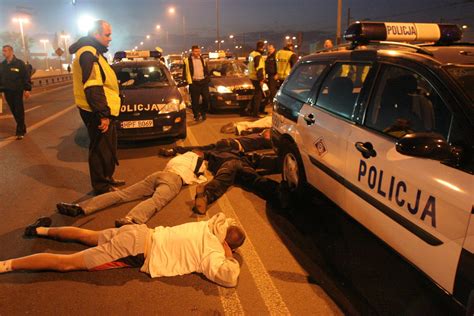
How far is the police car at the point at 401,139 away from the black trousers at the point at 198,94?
21.4ft

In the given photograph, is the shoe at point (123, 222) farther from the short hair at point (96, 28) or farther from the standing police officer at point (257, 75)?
the standing police officer at point (257, 75)

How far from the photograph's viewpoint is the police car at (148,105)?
725cm

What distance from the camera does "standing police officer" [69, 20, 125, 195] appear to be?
4.61 m

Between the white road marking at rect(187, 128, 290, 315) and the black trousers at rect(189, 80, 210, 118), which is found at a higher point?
the black trousers at rect(189, 80, 210, 118)

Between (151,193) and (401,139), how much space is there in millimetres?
3158

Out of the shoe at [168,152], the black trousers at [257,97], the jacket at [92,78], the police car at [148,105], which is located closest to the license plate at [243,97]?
the black trousers at [257,97]

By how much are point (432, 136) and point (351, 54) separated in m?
1.72

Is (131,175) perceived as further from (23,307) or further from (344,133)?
(344,133)

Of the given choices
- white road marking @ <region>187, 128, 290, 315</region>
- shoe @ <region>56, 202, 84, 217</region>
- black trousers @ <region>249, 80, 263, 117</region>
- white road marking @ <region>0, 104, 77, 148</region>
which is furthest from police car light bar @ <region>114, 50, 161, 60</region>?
white road marking @ <region>187, 128, 290, 315</region>

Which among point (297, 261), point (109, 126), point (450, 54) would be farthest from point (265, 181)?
point (450, 54)

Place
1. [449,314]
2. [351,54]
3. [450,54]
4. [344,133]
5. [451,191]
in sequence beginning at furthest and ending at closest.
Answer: [351,54] < [344,133] < [450,54] < [449,314] < [451,191]

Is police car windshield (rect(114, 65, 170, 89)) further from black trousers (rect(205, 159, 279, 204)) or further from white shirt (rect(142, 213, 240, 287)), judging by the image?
white shirt (rect(142, 213, 240, 287))

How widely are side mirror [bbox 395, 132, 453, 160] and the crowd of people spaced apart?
4.98ft

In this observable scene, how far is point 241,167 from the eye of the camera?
17.1ft
